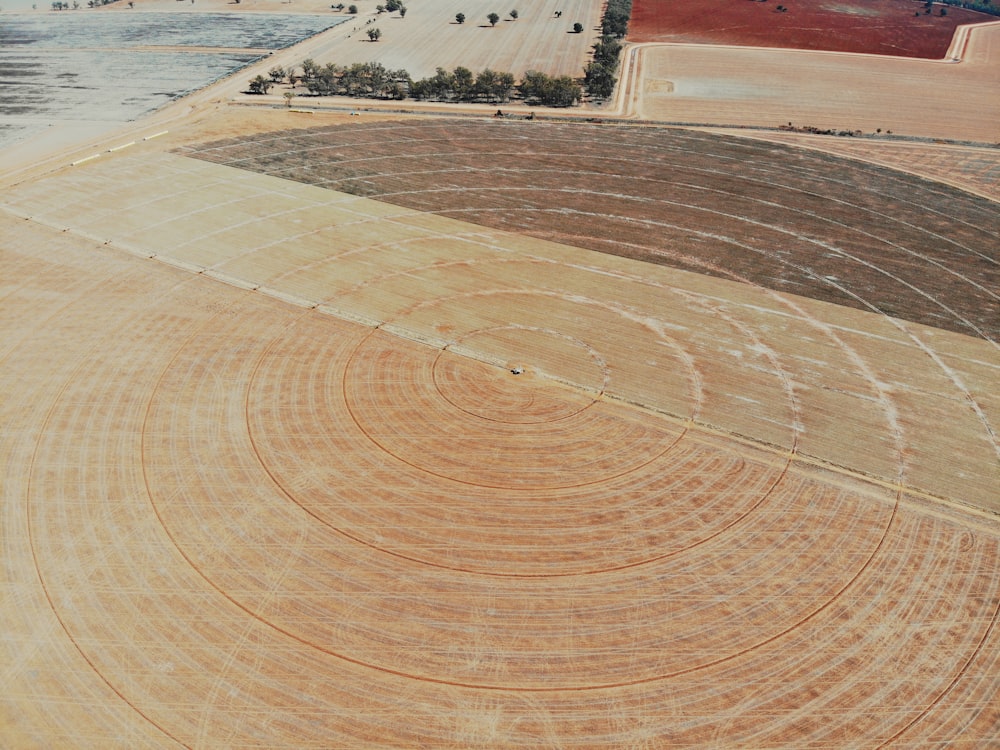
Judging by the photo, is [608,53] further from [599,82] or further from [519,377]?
[519,377]

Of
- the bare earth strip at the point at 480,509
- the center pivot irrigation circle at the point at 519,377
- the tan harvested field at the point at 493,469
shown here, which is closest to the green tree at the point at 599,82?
the tan harvested field at the point at 493,469

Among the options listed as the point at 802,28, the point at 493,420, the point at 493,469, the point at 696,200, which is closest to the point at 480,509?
the point at 493,469

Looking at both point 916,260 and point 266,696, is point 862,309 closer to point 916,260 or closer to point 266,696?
point 916,260

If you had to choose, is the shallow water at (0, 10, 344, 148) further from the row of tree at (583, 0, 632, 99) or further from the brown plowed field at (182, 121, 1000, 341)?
the row of tree at (583, 0, 632, 99)

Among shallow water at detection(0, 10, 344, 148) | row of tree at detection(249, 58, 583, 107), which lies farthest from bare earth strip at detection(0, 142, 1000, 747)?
row of tree at detection(249, 58, 583, 107)

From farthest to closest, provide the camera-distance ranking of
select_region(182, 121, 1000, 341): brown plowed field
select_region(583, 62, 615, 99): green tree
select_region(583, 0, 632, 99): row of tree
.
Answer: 1. select_region(583, 0, 632, 99): row of tree
2. select_region(583, 62, 615, 99): green tree
3. select_region(182, 121, 1000, 341): brown plowed field

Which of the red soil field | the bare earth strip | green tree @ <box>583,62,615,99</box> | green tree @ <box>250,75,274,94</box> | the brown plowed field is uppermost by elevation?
the red soil field

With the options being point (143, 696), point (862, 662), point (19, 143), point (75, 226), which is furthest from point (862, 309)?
point (19, 143)
